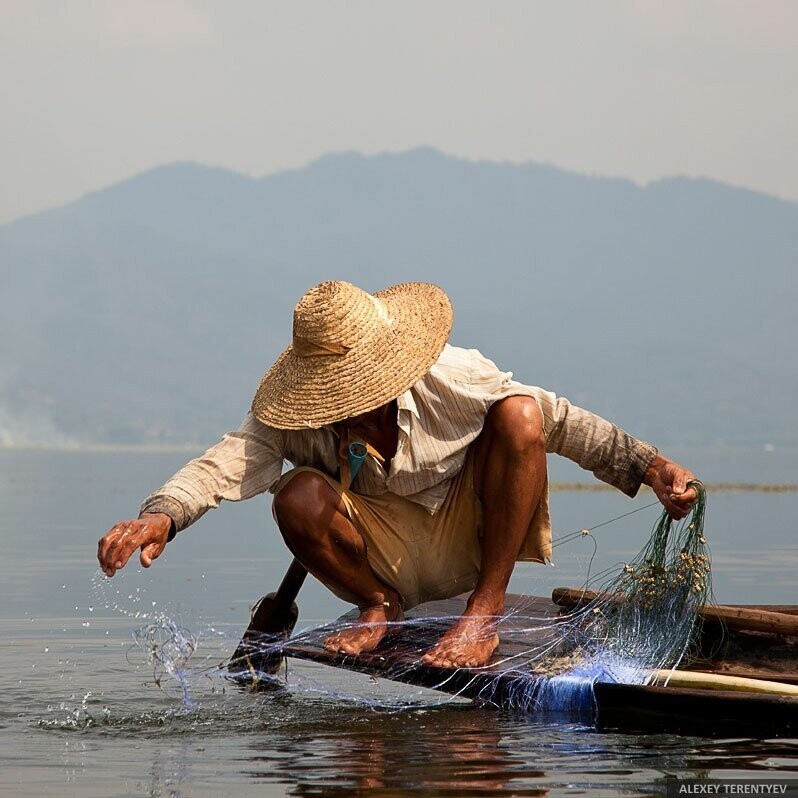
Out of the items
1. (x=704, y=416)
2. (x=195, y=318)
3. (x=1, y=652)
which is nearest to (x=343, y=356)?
(x=1, y=652)

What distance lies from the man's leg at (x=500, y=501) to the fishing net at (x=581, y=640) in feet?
0.28

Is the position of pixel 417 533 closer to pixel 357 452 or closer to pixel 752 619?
pixel 357 452

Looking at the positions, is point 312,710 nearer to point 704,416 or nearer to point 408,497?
point 408,497

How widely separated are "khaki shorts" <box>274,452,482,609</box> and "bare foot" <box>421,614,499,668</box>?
30 cm

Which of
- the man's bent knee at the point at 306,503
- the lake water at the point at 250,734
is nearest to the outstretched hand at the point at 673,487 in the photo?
the lake water at the point at 250,734

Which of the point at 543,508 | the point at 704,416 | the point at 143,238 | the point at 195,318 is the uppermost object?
the point at 143,238

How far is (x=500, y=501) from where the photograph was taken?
4.78m

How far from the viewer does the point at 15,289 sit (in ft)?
542

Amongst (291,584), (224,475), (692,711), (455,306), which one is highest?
(455,306)

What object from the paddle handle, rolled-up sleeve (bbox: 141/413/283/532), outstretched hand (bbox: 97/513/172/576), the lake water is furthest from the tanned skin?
outstretched hand (bbox: 97/513/172/576)

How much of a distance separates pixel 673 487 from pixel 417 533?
2.74ft

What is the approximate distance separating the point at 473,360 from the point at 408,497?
19.2 inches

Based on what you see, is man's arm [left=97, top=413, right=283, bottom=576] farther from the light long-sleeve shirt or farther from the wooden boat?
the wooden boat

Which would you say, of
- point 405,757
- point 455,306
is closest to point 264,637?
point 405,757
